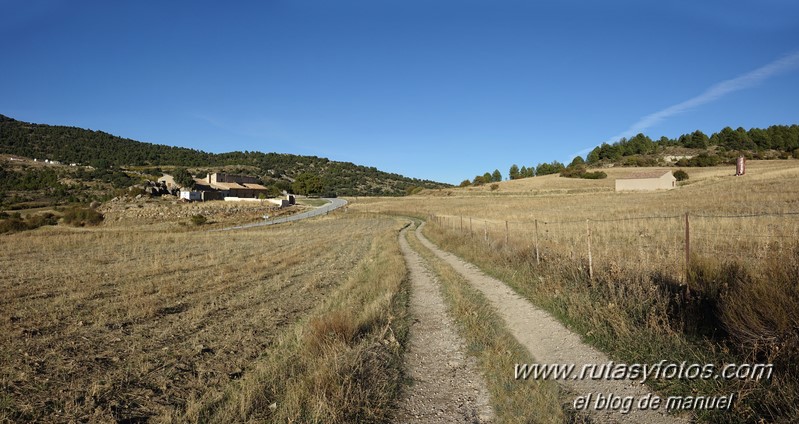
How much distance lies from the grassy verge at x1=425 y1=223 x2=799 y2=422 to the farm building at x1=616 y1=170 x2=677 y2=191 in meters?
76.0

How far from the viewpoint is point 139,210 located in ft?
230

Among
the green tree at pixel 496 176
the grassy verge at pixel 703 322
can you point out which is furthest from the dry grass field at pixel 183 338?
the green tree at pixel 496 176

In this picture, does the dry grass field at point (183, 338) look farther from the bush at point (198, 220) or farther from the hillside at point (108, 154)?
the hillside at point (108, 154)

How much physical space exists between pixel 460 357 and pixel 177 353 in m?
5.44

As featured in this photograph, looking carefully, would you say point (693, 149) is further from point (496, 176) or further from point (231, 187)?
point (231, 187)

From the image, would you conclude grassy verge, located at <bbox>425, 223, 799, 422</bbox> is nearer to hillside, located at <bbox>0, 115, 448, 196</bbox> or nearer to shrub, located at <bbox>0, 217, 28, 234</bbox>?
shrub, located at <bbox>0, 217, 28, 234</bbox>

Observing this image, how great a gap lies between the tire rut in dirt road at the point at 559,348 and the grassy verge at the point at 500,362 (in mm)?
221

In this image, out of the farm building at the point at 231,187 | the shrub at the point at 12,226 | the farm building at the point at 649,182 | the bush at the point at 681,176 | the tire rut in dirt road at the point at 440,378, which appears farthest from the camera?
the farm building at the point at 231,187

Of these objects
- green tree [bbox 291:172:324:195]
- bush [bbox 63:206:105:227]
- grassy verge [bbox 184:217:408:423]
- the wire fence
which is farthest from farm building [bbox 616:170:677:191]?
green tree [bbox 291:172:324:195]

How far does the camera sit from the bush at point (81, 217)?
5984 centimetres

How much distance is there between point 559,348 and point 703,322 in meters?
2.40

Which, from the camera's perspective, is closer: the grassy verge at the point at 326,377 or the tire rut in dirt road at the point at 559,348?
the tire rut in dirt road at the point at 559,348

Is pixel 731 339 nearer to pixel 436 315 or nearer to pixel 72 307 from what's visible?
pixel 436 315

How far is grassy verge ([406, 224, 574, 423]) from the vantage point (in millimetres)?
5141
